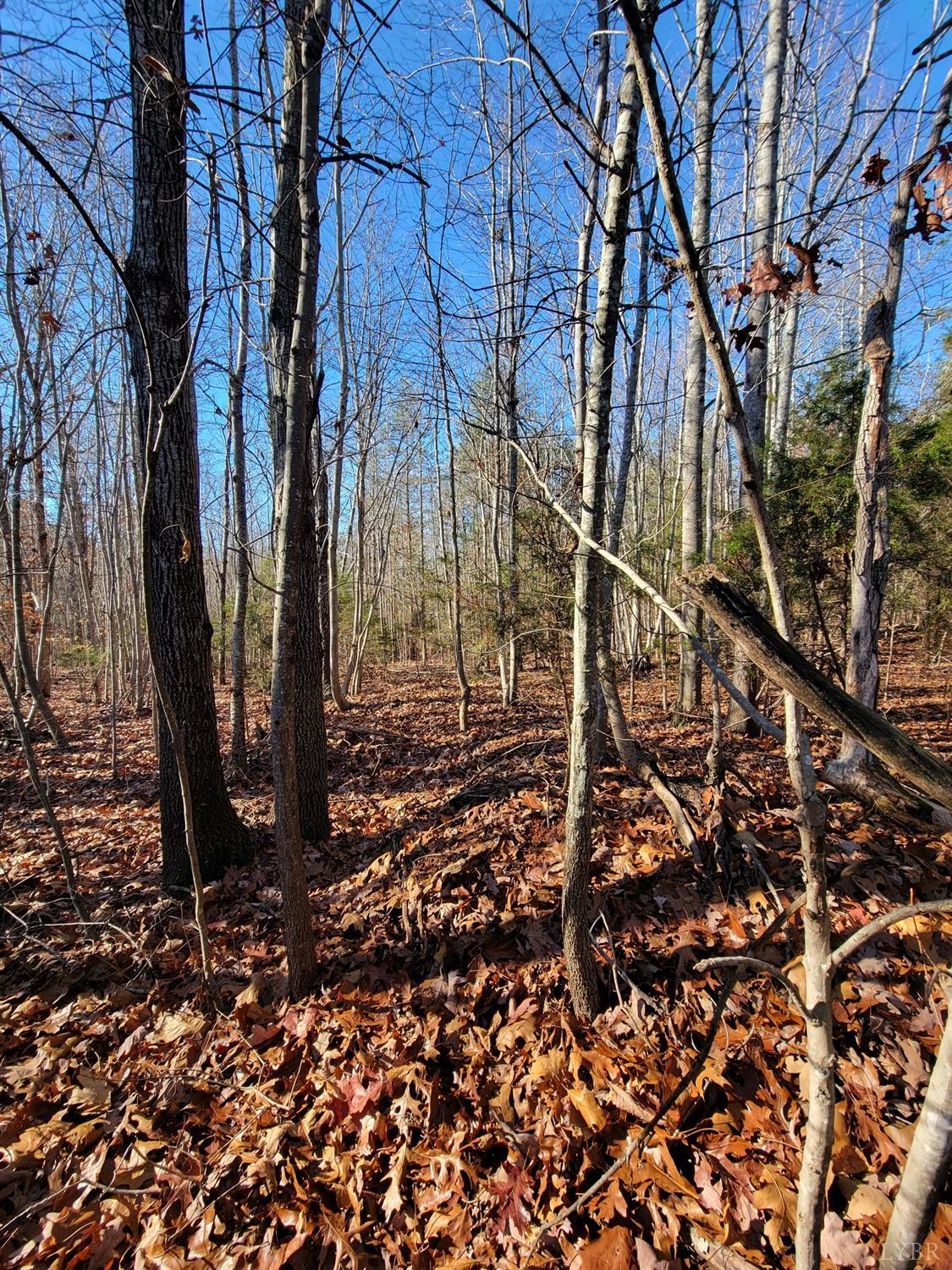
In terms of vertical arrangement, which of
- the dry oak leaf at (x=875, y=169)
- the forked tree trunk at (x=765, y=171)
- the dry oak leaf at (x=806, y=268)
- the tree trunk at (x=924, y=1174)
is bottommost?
the tree trunk at (x=924, y=1174)

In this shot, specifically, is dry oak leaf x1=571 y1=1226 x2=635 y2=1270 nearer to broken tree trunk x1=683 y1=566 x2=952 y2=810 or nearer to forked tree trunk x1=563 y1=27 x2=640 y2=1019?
forked tree trunk x1=563 y1=27 x2=640 y2=1019

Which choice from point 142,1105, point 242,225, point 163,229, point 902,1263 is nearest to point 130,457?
point 242,225

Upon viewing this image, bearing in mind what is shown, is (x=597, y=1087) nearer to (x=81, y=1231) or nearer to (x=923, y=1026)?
(x=923, y=1026)

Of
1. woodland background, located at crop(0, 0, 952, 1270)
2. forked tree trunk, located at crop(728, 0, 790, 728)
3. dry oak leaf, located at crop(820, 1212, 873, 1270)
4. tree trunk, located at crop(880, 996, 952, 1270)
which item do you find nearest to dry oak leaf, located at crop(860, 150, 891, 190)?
woodland background, located at crop(0, 0, 952, 1270)

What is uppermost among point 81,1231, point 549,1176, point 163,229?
point 163,229

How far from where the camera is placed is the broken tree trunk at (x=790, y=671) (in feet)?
2.81

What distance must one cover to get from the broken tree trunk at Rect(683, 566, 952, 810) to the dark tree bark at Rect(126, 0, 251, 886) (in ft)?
11.6

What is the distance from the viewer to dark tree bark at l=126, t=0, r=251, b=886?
11.9ft

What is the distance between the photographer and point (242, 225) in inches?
221

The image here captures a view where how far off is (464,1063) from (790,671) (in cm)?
250

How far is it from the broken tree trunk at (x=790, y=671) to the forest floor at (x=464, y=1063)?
0.64 feet

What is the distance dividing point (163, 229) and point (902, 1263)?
580cm

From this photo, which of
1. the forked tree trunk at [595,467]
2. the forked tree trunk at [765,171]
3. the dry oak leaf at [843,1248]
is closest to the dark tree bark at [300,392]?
the forked tree trunk at [595,467]

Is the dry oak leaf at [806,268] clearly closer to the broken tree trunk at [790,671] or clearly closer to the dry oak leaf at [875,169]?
the dry oak leaf at [875,169]
